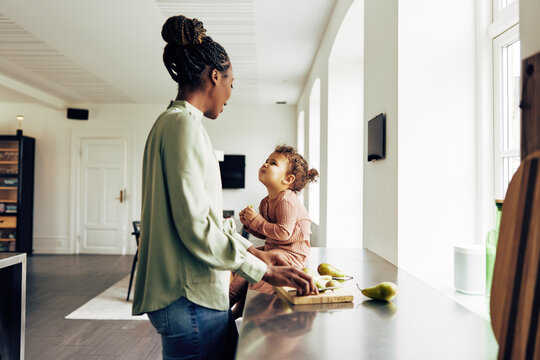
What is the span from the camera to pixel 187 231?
89cm

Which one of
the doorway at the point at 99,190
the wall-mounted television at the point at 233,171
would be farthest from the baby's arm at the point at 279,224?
the doorway at the point at 99,190

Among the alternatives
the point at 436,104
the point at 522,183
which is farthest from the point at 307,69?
the point at 522,183

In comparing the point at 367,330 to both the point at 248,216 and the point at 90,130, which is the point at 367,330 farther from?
the point at 90,130

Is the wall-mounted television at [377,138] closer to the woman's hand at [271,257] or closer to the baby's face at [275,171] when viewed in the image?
the baby's face at [275,171]

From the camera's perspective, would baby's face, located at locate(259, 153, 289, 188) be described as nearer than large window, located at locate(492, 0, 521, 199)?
No

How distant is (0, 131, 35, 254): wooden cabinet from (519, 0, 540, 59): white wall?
7212mm

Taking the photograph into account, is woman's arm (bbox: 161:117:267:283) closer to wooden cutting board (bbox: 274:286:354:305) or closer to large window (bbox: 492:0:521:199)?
wooden cutting board (bbox: 274:286:354:305)

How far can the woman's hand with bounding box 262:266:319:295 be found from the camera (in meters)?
1.01

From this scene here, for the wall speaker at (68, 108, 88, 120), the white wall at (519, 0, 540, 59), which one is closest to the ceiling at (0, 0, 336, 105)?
the wall speaker at (68, 108, 88, 120)

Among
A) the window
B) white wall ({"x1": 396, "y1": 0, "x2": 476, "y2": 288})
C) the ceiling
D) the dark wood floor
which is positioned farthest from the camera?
the window

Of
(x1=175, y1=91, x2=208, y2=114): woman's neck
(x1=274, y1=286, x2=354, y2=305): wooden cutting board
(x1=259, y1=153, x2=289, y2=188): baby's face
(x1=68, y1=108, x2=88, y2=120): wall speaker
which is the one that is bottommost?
(x1=274, y1=286, x2=354, y2=305): wooden cutting board

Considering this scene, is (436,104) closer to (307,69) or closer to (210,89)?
(210,89)

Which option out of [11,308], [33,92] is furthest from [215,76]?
[33,92]

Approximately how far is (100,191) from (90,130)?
3.50 feet
